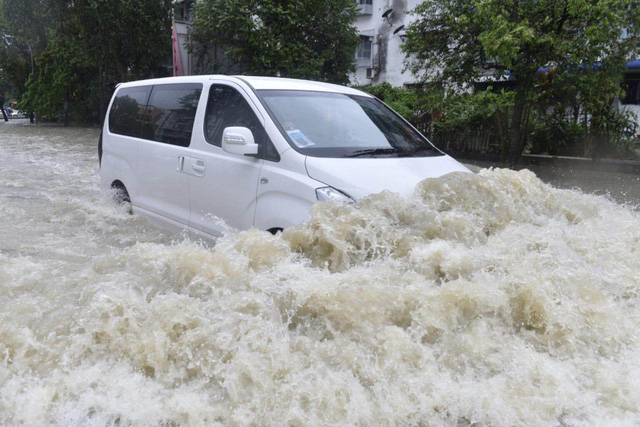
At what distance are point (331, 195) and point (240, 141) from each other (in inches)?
36.1

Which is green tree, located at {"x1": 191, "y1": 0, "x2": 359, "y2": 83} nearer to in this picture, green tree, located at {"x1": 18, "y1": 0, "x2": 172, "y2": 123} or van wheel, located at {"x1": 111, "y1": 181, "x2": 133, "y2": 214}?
green tree, located at {"x1": 18, "y1": 0, "x2": 172, "y2": 123}

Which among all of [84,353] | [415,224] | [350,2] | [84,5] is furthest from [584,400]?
[84,5]

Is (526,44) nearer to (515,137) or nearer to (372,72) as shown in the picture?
(515,137)

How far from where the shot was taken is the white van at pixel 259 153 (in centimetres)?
436

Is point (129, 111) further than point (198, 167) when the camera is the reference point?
Yes

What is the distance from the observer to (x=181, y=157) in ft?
17.9

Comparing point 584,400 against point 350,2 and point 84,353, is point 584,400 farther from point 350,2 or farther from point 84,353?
point 350,2

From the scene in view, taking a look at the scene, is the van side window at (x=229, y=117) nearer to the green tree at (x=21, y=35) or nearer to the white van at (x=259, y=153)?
the white van at (x=259, y=153)

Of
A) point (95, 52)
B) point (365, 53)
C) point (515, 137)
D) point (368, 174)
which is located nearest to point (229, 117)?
point (368, 174)

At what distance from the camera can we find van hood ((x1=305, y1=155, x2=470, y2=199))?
4195 mm

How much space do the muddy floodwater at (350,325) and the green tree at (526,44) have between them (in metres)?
6.21

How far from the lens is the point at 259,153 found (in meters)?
4.65

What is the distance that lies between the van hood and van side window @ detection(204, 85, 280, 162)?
1.58ft

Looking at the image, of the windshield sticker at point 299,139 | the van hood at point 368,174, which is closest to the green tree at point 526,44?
the van hood at point 368,174
